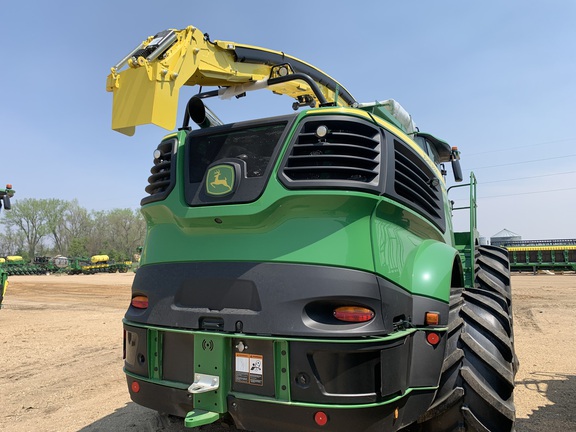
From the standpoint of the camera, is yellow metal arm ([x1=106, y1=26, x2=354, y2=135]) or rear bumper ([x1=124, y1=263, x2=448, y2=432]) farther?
yellow metal arm ([x1=106, y1=26, x2=354, y2=135])

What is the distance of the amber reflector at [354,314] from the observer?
247cm

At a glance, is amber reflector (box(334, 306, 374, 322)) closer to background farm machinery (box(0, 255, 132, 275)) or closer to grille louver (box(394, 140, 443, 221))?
grille louver (box(394, 140, 443, 221))

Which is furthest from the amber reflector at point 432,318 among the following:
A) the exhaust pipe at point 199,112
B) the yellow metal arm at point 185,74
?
the exhaust pipe at point 199,112

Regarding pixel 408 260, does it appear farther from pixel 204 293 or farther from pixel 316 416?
pixel 204 293

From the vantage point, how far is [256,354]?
8.43 feet

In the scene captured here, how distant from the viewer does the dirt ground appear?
13.9ft

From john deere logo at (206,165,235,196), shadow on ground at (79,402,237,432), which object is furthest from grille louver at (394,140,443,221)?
shadow on ground at (79,402,237,432)

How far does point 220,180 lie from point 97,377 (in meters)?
4.43

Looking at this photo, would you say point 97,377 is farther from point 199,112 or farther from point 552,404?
point 552,404

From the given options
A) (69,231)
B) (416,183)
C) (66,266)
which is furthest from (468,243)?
(69,231)

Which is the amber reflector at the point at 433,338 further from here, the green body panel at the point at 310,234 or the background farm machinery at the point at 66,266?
the background farm machinery at the point at 66,266

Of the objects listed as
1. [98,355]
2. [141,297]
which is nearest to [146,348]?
[141,297]

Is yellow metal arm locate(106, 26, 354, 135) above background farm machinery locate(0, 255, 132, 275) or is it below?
above

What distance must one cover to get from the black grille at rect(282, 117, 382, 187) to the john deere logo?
1.28 ft
